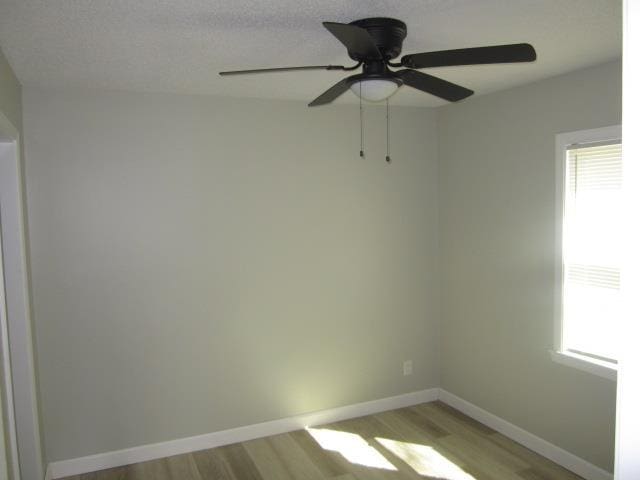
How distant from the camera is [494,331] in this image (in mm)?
3646

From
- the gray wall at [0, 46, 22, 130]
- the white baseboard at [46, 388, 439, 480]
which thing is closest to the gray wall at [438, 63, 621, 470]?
the white baseboard at [46, 388, 439, 480]

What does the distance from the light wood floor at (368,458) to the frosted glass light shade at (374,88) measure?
2.35 meters

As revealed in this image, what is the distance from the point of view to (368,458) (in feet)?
10.7

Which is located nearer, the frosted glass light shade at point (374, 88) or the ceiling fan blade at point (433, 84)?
the frosted glass light shade at point (374, 88)

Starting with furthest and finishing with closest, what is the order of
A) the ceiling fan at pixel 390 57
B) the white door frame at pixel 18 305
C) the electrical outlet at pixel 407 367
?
the electrical outlet at pixel 407 367 < the white door frame at pixel 18 305 < the ceiling fan at pixel 390 57

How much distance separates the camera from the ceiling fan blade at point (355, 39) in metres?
1.52

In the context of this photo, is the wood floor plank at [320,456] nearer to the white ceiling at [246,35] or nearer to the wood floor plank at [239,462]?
the wood floor plank at [239,462]

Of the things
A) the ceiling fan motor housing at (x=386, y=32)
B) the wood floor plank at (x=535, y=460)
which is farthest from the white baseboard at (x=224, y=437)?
the ceiling fan motor housing at (x=386, y=32)

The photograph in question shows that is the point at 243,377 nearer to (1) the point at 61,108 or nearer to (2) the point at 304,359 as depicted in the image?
(2) the point at 304,359

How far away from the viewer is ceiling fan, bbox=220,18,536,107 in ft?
5.57

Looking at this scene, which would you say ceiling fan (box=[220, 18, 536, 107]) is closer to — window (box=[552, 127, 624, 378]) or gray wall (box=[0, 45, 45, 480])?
window (box=[552, 127, 624, 378])

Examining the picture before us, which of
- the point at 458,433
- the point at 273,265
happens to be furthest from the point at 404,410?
the point at 273,265

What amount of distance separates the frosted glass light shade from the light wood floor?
2345 millimetres

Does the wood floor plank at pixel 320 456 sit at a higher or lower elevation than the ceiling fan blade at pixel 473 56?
lower
